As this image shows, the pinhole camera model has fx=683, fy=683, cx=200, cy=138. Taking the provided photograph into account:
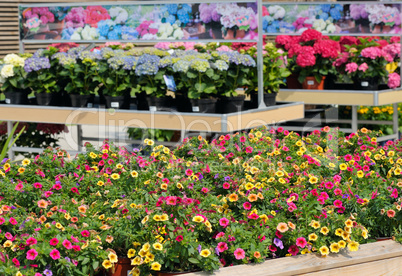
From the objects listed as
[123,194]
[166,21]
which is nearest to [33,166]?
[123,194]

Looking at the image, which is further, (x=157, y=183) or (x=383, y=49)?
(x=383, y=49)

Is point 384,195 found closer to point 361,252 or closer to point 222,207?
point 361,252

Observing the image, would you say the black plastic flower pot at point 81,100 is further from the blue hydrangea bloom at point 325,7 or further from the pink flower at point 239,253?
the pink flower at point 239,253

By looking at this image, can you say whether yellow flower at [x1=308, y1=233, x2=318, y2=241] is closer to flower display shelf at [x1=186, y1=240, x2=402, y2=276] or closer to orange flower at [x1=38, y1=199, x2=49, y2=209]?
flower display shelf at [x1=186, y1=240, x2=402, y2=276]

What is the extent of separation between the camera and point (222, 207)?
269cm

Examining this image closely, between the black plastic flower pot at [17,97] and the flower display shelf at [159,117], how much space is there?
0.08 metres

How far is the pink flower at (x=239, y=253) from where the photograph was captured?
7.80 feet

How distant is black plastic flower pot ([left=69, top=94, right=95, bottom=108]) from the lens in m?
5.61

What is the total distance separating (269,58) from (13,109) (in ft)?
7.31

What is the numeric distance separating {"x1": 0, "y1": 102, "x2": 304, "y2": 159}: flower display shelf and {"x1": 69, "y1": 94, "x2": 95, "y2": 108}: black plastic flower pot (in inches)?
4.1

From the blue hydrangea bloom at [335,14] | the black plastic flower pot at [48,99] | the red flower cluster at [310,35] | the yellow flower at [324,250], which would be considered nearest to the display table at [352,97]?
the red flower cluster at [310,35]

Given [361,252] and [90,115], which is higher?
[90,115]

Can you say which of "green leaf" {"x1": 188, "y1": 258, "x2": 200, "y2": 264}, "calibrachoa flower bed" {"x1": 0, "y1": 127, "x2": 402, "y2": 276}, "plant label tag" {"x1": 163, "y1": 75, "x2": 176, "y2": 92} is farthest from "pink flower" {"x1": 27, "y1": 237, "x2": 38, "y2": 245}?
"plant label tag" {"x1": 163, "y1": 75, "x2": 176, "y2": 92}

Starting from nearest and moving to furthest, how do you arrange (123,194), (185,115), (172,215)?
(172,215) → (123,194) → (185,115)
